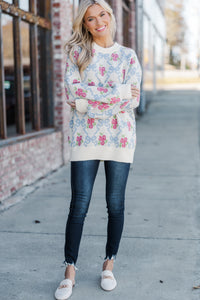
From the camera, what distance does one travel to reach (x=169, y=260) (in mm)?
4062

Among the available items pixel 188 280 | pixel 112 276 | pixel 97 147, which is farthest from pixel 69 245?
pixel 188 280

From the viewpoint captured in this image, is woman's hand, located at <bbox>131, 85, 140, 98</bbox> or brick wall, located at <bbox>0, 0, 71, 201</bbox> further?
brick wall, located at <bbox>0, 0, 71, 201</bbox>

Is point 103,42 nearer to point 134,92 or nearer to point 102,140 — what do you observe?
point 134,92

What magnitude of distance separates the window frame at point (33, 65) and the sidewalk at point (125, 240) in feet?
2.94

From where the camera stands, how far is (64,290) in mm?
3340

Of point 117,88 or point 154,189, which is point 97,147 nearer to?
point 117,88

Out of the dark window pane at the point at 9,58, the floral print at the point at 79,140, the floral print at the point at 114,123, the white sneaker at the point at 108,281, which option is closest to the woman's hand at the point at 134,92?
the floral print at the point at 114,123

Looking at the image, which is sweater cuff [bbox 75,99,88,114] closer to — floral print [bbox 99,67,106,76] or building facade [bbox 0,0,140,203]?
floral print [bbox 99,67,106,76]

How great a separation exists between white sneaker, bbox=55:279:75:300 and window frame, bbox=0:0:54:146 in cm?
291

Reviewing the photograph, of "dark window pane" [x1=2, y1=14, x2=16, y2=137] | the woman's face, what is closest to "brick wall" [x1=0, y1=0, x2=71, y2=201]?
"dark window pane" [x1=2, y1=14, x2=16, y2=137]

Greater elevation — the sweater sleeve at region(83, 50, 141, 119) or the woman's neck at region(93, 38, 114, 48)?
the woman's neck at region(93, 38, 114, 48)

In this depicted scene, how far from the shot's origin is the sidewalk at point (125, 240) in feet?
11.6

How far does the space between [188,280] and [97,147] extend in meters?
1.26

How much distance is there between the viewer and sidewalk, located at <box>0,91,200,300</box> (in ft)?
11.6
